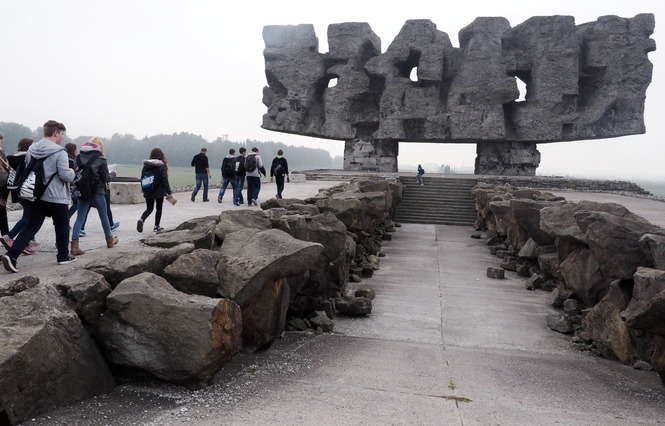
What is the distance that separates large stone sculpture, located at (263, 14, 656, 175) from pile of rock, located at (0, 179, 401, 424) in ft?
77.8

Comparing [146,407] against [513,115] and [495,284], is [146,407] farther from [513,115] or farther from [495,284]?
[513,115]

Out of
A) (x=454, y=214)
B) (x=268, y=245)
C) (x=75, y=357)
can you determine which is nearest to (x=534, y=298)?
(x=268, y=245)

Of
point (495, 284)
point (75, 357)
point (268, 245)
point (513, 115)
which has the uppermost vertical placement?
point (513, 115)

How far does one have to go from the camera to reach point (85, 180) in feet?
22.1

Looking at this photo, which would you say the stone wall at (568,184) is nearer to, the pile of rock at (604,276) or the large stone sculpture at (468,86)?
the large stone sculpture at (468,86)

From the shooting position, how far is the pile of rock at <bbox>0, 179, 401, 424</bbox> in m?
3.41

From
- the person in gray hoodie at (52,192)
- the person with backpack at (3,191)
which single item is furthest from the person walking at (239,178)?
the person in gray hoodie at (52,192)

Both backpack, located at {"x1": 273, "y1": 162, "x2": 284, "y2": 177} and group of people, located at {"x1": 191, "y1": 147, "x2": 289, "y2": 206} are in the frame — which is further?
backpack, located at {"x1": 273, "y1": 162, "x2": 284, "y2": 177}

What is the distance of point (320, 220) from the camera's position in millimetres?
7699

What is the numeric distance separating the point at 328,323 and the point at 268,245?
1640 mm

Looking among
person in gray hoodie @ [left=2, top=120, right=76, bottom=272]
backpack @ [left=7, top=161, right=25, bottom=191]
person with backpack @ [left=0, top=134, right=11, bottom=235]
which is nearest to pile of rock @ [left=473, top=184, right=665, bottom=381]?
person in gray hoodie @ [left=2, top=120, right=76, bottom=272]

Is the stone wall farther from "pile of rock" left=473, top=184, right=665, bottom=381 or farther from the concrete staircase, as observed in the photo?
"pile of rock" left=473, top=184, right=665, bottom=381

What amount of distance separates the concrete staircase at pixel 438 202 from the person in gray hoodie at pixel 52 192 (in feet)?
49.5

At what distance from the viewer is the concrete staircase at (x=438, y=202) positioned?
19.9 meters
